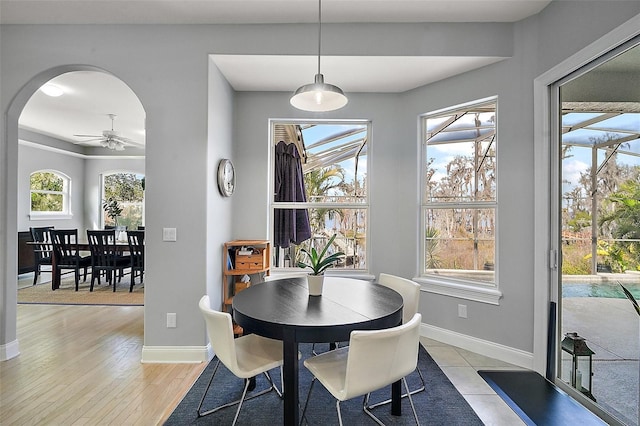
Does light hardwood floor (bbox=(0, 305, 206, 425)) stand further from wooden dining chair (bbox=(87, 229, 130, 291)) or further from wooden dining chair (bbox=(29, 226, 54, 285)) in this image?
wooden dining chair (bbox=(29, 226, 54, 285))

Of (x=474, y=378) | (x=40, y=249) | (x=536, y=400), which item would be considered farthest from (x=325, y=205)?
(x=40, y=249)

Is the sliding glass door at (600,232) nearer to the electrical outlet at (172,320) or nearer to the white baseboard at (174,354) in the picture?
the white baseboard at (174,354)

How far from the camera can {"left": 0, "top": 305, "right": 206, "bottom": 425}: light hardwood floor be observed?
200 centimetres

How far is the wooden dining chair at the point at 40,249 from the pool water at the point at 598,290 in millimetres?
6830

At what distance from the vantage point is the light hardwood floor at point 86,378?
1995 mm

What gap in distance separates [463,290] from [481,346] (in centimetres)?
50

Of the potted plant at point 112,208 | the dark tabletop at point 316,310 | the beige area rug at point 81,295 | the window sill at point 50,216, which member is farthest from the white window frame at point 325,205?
the window sill at point 50,216

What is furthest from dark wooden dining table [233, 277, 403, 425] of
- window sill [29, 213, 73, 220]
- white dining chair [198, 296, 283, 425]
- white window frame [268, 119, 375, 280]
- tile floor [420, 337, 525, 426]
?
window sill [29, 213, 73, 220]

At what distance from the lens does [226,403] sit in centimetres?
209

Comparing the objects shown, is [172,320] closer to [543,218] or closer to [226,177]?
[226,177]

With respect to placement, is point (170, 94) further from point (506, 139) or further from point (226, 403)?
point (506, 139)

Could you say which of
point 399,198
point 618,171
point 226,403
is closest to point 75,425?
point 226,403

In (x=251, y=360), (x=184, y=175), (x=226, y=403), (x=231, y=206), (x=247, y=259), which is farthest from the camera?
(x=231, y=206)

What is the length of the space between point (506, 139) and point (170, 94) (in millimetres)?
2876
